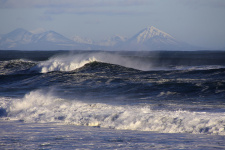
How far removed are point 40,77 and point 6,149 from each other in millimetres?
17726

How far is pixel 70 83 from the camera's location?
817 inches

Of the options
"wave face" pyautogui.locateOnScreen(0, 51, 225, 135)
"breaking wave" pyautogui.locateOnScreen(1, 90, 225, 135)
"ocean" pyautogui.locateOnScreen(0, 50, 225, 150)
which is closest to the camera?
"ocean" pyautogui.locateOnScreen(0, 50, 225, 150)

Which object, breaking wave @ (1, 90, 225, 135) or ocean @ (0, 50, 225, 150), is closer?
ocean @ (0, 50, 225, 150)

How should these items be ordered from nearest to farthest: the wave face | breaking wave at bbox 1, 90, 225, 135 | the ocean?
1. the ocean
2. breaking wave at bbox 1, 90, 225, 135
3. the wave face

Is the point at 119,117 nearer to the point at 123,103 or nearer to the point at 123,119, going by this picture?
the point at 123,119

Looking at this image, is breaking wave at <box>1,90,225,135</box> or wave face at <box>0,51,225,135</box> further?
wave face at <box>0,51,225,135</box>

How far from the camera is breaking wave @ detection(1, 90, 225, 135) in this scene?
332 inches

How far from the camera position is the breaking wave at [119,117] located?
8.44m

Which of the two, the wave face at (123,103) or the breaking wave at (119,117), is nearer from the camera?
the breaking wave at (119,117)

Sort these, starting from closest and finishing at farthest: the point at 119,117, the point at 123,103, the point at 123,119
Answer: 1. the point at 123,119
2. the point at 119,117
3. the point at 123,103

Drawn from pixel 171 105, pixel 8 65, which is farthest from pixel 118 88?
pixel 8 65

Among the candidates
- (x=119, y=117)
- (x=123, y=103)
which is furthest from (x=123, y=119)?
(x=123, y=103)

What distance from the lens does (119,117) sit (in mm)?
9688

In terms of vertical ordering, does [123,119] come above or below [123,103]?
below
